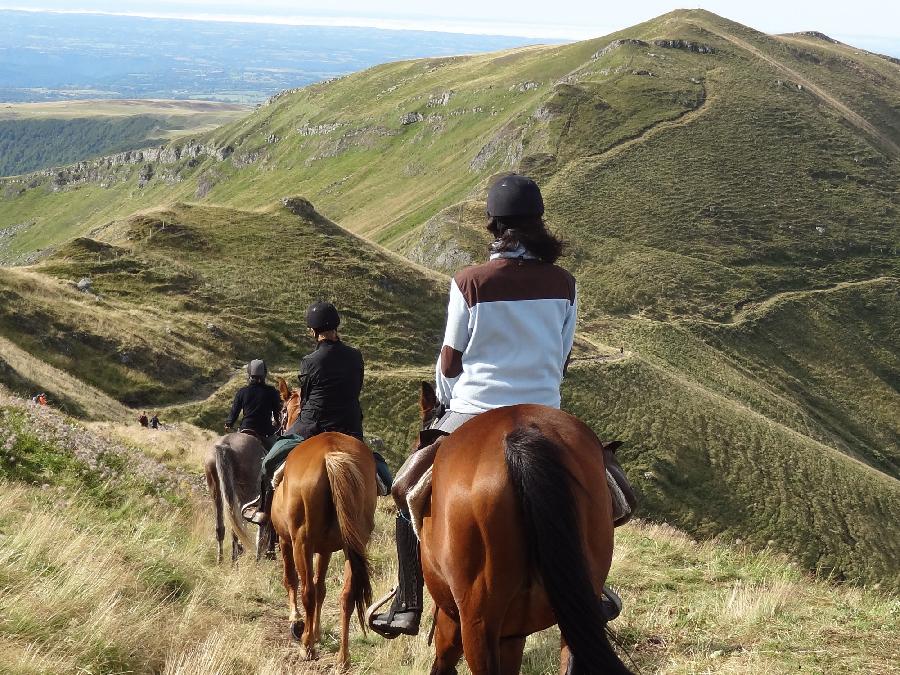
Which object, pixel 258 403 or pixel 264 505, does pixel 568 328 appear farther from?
pixel 258 403

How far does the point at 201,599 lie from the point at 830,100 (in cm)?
15044

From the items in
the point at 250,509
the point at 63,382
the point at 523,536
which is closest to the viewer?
the point at 523,536

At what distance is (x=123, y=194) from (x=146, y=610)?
210 m

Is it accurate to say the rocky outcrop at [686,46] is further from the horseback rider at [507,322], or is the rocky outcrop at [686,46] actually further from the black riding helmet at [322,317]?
the horseback rider at [507,322]

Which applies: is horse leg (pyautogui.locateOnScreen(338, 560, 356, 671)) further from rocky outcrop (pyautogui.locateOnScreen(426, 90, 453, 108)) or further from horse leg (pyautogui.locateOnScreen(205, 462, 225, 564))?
rocky outcrop (pyautogui.locateOnScreen(426, 90, 453, 108))

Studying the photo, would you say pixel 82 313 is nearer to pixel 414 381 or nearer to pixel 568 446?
pixel 414 381

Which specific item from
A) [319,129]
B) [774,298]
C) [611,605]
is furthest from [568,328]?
[319,129]

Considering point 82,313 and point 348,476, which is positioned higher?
point 348,476

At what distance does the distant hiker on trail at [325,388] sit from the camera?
9.15 meters

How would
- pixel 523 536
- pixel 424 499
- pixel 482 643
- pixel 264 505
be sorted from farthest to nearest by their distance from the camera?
1. pixel 264 505
2. pixel 424 499
3. pixel 482 643
4. pixel 523 536

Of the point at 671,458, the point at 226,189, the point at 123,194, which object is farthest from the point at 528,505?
the point at 123,194

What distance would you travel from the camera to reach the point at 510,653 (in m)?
4.91

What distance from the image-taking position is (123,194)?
198 m

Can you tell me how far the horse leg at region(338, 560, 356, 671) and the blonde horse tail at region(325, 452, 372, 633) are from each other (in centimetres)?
3
